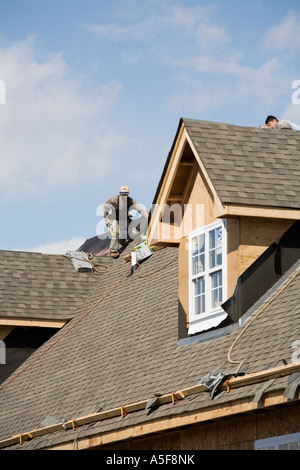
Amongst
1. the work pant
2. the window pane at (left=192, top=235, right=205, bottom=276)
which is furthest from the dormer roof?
the work pant

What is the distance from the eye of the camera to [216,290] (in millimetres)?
13930

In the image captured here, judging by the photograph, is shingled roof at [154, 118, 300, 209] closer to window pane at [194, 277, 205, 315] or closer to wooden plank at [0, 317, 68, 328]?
window pane at [194, 277, 205, 315]

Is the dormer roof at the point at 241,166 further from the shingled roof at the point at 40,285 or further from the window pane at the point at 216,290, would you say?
the shingled roof at the point at 40,285

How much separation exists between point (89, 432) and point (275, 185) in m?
4.32

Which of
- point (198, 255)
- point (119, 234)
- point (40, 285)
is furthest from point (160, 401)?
point (119, 234)

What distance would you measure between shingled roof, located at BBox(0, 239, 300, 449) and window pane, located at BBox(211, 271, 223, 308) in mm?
599

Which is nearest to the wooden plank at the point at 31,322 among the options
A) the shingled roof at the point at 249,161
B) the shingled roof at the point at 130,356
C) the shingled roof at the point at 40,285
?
the shingled roof at the point at 40,285

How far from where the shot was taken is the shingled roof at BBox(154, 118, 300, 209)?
13500 millimetres

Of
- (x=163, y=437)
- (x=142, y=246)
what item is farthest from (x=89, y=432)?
(x=142, y=246)

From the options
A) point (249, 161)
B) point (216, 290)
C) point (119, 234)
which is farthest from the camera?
point (119, 234)

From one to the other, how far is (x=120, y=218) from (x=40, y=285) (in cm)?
247

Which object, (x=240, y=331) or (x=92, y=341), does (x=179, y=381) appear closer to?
(x=240, y=331)

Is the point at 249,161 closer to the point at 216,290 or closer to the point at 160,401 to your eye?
the point at 216,290

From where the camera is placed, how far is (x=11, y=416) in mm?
17641
